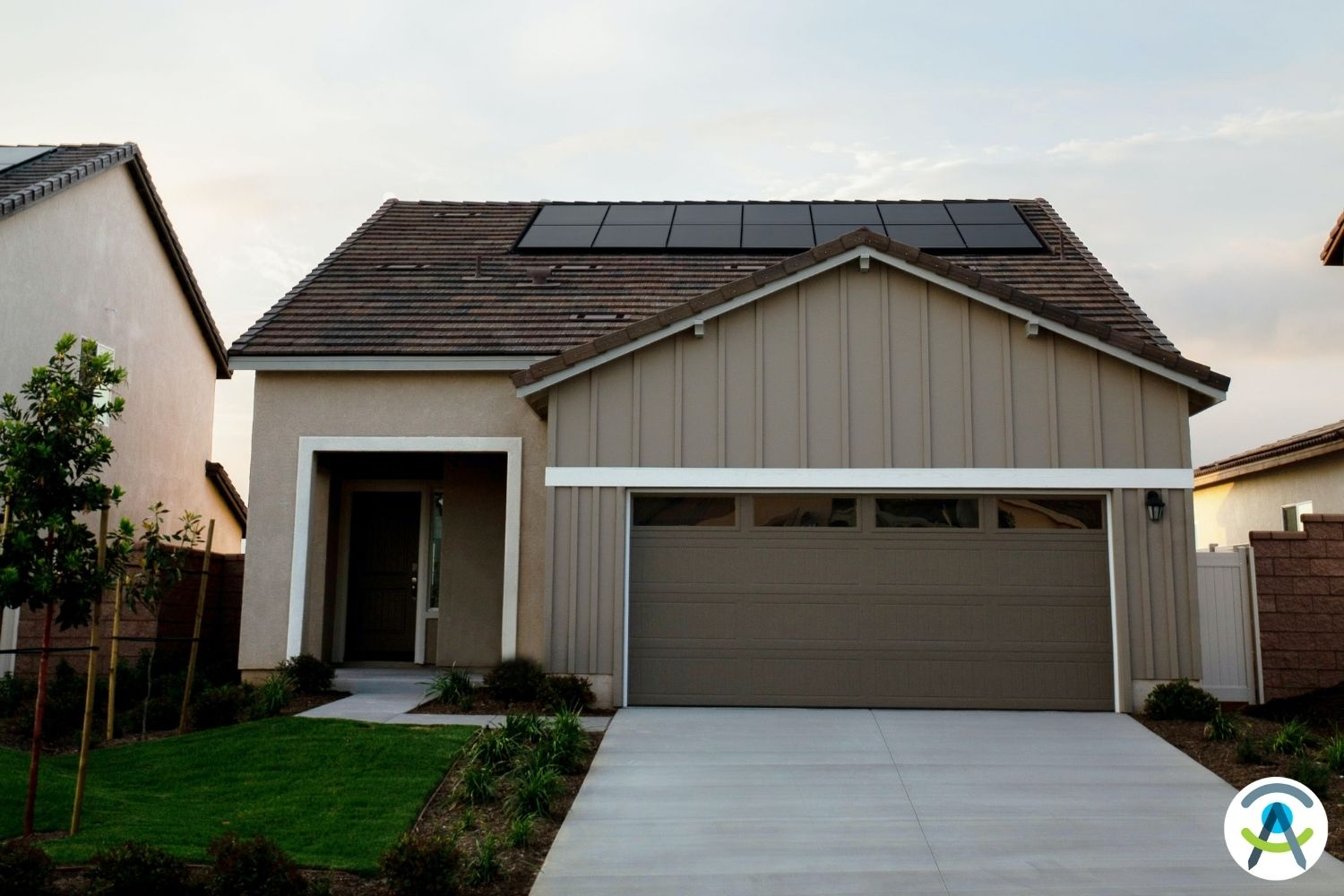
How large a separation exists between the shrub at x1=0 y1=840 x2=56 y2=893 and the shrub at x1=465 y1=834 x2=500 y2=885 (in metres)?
2.20

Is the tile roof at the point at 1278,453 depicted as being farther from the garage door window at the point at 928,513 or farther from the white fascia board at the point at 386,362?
the white fascia board at the point at 386,362

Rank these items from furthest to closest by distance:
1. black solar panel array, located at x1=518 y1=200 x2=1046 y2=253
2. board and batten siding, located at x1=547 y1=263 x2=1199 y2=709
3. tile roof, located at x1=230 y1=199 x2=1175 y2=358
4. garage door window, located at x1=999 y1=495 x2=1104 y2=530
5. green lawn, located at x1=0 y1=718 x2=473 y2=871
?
black solar panel array, located at x1=518 y1=200 x2=1046 y2=253, tile roof, located at x1=230 y1=199 x2=1175 y2=358, garage door window, located at x1=999 y1=495 x2=1104 y2=530, board and batten siding, located at x1=547 y1=263 x2=1199 y2=709, green lawn, located at x1=0 y1=718 x2=473 y2=871

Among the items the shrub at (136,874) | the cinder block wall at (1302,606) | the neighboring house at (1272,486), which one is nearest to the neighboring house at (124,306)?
the shrub at (136,874)

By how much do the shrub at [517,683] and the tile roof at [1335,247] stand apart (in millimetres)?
13499

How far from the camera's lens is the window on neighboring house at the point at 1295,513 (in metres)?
16.5

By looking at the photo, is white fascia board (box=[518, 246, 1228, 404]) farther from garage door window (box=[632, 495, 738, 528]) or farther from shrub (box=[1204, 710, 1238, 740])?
shrub (box=[1204, 710, 1238, 740])

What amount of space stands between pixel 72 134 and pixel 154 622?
9878 millimetres

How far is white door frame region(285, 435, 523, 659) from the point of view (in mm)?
12742

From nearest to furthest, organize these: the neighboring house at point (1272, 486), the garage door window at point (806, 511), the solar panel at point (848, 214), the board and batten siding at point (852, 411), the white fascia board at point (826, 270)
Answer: the white fascia board at point (826, 270)
the board and batten siding at point (852, 411)
the garage door window at point (806, 511)
the neighboring house at point (1272, 486)
the solar panel at point (848, 214)

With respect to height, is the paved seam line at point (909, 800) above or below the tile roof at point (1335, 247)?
below

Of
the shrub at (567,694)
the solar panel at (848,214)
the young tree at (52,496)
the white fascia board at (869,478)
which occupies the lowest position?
the shrub at (567,694)

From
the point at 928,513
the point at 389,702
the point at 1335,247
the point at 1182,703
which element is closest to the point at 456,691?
the point at 389,702

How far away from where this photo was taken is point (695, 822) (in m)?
7.42

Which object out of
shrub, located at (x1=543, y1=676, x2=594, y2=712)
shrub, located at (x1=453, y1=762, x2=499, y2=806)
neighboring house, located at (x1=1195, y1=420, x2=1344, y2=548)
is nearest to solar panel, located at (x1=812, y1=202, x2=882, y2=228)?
neighboring house, located at (x1=1195, y1=420, x2=1344, y2=548)
